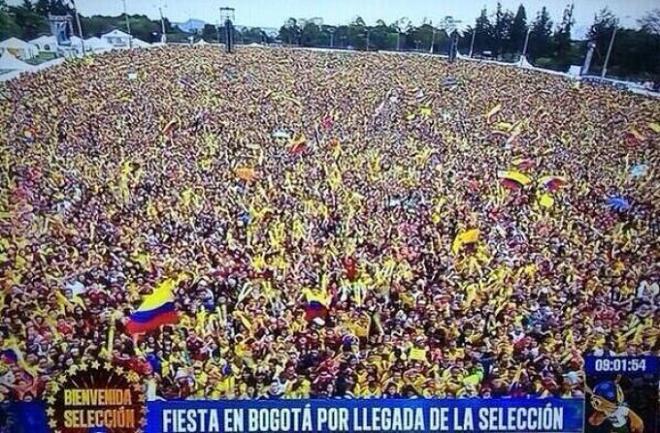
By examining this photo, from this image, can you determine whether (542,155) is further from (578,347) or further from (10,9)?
(10,9)

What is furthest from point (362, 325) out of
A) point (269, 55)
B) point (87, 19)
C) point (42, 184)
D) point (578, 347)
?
point (87, 19)

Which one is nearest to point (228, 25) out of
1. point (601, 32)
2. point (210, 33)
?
point (210, 33)

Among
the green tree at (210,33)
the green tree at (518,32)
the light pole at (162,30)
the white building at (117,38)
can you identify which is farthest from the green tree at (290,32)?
the green tree at (518,32)

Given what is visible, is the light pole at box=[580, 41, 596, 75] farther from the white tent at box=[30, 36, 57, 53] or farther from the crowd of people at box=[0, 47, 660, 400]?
the white tent at box=[30, 36, 57, 53]

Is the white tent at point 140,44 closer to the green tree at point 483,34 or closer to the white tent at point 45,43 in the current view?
the white tent at point 45,43

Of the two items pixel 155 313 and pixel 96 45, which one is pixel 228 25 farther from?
pixel 155 313

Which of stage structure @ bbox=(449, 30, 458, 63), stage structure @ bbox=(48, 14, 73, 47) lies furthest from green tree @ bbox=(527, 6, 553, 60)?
stage structure @ bbox=(48, 14, 73, 47)

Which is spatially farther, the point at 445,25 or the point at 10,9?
the point at 445,25
